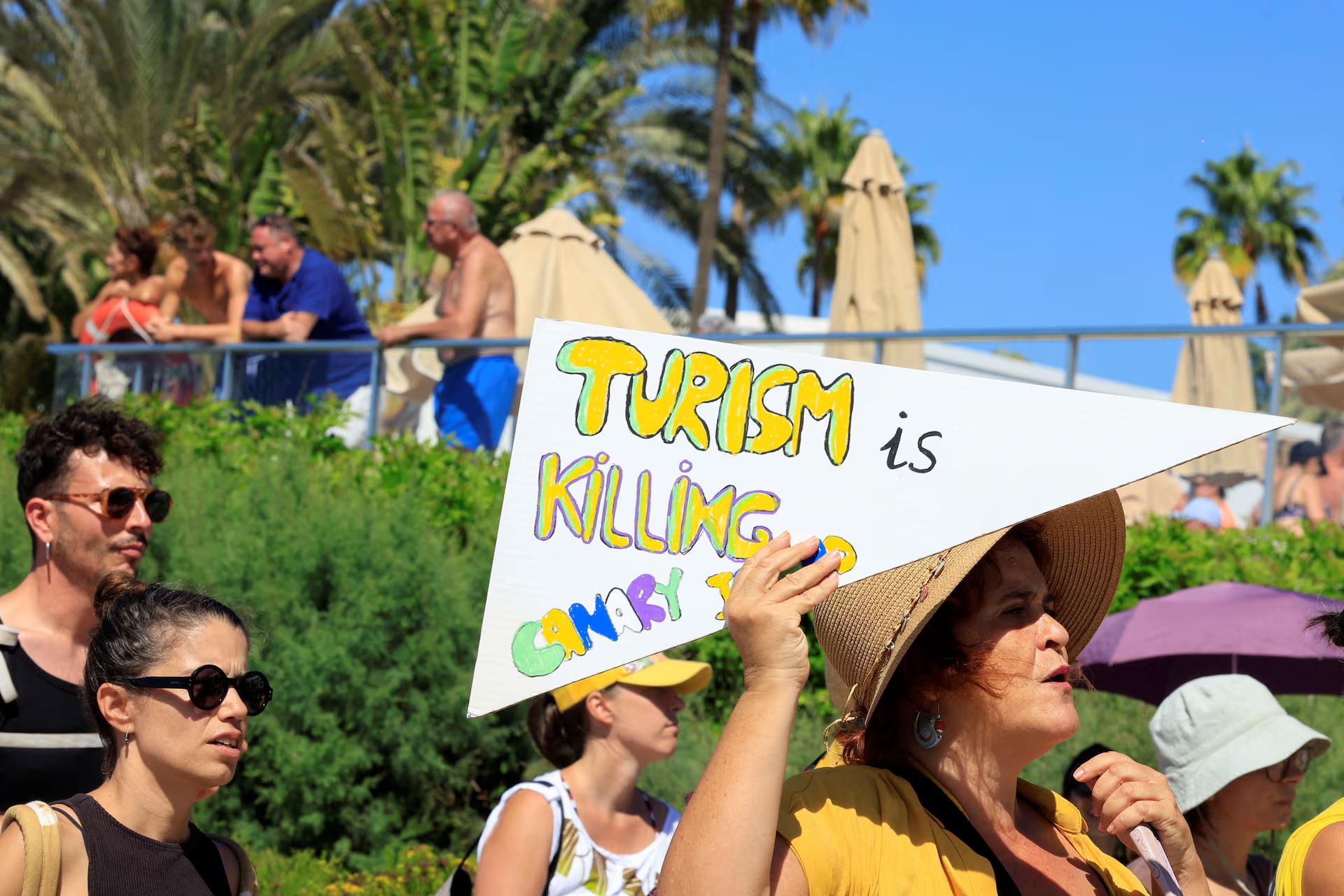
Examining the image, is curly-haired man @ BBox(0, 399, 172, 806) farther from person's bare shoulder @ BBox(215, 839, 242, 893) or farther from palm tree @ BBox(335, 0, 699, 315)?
palm tree @ BBox(335, 0, 699, 315)

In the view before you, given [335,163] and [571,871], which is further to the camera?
[335,163]

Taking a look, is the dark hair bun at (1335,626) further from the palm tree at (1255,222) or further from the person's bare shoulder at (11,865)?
the palm tree at (1255,222)

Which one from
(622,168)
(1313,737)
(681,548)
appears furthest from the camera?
(622,168)

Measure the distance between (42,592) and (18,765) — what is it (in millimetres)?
488

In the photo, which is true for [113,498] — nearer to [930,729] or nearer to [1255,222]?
[930,729]

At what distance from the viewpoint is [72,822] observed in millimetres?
2596

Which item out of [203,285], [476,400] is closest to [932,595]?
[476,400]

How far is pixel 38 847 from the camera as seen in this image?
2.46 m

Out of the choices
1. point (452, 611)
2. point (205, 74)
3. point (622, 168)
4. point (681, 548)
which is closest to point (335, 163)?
point (205, 74)

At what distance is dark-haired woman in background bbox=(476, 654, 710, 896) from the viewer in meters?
3.74

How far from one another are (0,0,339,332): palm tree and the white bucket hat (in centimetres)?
1880

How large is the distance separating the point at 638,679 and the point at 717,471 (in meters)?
2.24

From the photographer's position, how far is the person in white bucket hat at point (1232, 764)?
3764 millimetres

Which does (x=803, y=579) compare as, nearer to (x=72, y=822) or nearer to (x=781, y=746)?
(x=781, y=746)
